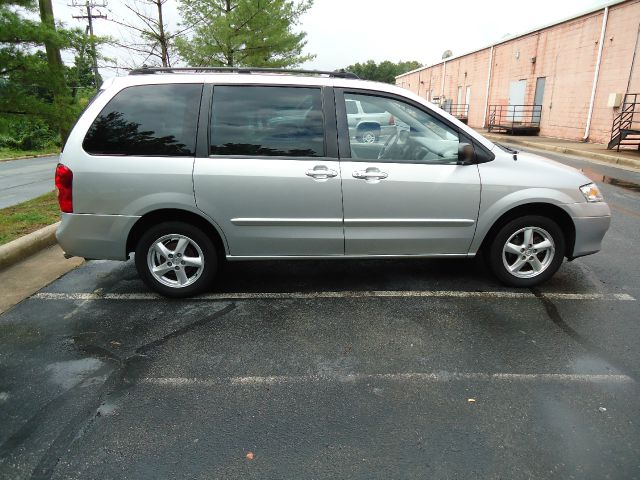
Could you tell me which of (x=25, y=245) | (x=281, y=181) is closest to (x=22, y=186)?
(x=25, y=245)

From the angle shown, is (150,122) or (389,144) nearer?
(150,122)

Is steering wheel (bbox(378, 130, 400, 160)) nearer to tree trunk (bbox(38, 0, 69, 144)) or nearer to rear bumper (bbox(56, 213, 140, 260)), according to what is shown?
rear bumper (bbox(56, 213, 140, 260))

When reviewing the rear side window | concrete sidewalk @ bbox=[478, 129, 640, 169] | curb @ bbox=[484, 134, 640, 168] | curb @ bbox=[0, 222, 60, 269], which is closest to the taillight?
the rear side window

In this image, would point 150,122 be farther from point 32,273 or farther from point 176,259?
point 32,273

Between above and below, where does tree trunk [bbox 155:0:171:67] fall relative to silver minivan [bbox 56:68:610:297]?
above

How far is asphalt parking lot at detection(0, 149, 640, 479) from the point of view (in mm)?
2318

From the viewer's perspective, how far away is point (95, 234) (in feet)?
13.1

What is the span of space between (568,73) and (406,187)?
22.1 meters

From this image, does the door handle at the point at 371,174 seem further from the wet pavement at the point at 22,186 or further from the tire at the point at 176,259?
Result: the wet pavement at the point at 22,186

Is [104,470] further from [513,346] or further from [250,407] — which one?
[513,346]

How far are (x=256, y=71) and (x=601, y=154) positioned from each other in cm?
1515

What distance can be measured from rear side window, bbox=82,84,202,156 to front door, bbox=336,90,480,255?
1.31 metres

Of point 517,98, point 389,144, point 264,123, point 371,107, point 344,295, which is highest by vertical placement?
point 517,98

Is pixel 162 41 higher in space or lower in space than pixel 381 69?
lower
